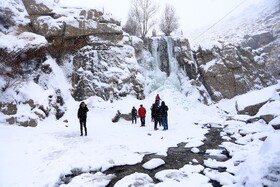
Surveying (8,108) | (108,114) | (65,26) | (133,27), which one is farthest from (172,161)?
(133,27)

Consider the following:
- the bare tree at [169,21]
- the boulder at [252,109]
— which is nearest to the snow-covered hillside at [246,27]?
the bare tree at [169,21]

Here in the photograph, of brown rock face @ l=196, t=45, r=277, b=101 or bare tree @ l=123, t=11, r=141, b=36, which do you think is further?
bare tree @ l=123, t=11, r=141, b=36

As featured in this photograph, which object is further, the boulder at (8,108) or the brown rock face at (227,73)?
the brown rock face at (227,73)

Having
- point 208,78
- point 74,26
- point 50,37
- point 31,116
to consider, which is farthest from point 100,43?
point 208,78

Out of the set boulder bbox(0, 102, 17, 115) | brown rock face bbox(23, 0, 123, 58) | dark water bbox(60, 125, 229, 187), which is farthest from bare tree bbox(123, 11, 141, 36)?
dark water bbox(60, 125, 229, 187)

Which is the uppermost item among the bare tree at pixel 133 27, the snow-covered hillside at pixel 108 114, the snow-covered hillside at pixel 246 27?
the snow-covered hillside at pixel 246 27

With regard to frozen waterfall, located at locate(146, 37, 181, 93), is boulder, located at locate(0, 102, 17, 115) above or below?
below

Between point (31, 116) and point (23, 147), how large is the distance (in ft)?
16.9

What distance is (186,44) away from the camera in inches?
1139

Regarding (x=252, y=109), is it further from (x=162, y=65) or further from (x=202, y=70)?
(x=202, y=70)

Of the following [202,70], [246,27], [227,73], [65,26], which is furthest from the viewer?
[246,27]

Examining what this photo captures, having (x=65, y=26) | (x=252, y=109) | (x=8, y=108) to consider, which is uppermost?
(x=65, y=26)

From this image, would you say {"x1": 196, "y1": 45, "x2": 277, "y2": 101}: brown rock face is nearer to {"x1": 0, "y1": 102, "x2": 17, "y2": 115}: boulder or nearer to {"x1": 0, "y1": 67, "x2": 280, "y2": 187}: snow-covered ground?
{"x1": 0, "y1": 67, "x2": 280, "y2": 187}: snow-covered ground

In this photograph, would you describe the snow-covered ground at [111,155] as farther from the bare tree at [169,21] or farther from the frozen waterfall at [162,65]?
the bare tree at [169,21]
